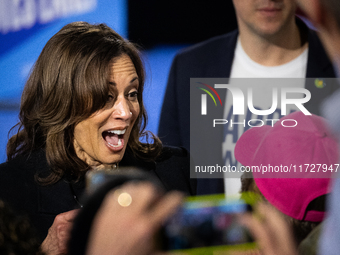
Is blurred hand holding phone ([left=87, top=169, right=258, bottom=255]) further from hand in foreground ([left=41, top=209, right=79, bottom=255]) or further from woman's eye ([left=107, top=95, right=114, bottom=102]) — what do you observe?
woman's eye ([left=107, top=95, right=114, bottom=102])

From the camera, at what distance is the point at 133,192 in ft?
1.63

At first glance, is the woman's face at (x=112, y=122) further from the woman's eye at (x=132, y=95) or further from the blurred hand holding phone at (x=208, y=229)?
the blurred hand holding phone at (x=208, y=229)

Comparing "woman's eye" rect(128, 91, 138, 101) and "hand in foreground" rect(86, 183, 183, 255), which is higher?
"hand in foreground" rect(86, 183, 183, 255)

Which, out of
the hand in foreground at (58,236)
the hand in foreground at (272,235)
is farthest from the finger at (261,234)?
the hand in foreground at (58,236)

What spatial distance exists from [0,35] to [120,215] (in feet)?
6.83

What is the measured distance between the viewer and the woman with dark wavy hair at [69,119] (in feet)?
4.50

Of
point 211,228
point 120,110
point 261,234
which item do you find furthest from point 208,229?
point 120,110

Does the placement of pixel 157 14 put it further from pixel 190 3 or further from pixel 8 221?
pixel 8 221

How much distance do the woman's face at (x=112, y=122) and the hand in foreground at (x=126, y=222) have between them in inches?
37.7

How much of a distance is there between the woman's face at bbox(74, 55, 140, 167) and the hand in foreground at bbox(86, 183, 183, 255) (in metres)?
0.96

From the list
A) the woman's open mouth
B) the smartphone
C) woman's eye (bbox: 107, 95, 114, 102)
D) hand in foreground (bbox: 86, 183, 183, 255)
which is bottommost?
the woman's open mouth

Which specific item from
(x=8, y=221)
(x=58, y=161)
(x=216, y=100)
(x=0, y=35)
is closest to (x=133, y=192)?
(x=8, y=221)

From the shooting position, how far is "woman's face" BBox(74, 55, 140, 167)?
143 centimetres

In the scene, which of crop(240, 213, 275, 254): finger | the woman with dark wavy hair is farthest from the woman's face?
crop(240, 213, 275, 254): finger
